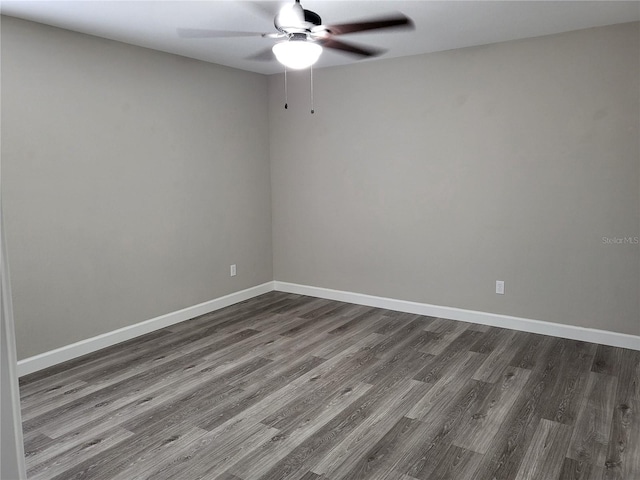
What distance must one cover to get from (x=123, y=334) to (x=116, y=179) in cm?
130

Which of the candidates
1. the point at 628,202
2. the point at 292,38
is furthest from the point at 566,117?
the point at 292,38

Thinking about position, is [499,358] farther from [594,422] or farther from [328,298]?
[328,298]

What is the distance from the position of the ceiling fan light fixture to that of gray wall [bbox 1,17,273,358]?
1.98 metres

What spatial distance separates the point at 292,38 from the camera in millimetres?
2607

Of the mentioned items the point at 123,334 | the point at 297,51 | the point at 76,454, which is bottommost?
the point at 76,454

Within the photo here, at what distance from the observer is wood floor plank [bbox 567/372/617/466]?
2453 millimetres

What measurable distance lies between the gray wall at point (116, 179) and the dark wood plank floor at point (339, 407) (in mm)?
506

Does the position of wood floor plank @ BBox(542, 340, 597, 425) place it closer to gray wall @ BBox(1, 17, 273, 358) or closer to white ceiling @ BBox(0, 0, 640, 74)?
white ceiling @ BBox(0, 0, 640, 74)

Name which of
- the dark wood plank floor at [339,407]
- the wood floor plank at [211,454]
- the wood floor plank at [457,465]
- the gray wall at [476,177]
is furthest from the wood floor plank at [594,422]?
the wood floor plank at [211,454]

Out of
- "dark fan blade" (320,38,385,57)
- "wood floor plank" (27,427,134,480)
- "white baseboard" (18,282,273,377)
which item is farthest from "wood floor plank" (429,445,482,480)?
"white baseboard" (18,282,273,377)

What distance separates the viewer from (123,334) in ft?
13.6

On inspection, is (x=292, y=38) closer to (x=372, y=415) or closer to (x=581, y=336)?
(x=372, y=415)

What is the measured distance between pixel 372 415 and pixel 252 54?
325cm

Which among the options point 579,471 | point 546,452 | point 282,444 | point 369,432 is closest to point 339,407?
point 369,432
